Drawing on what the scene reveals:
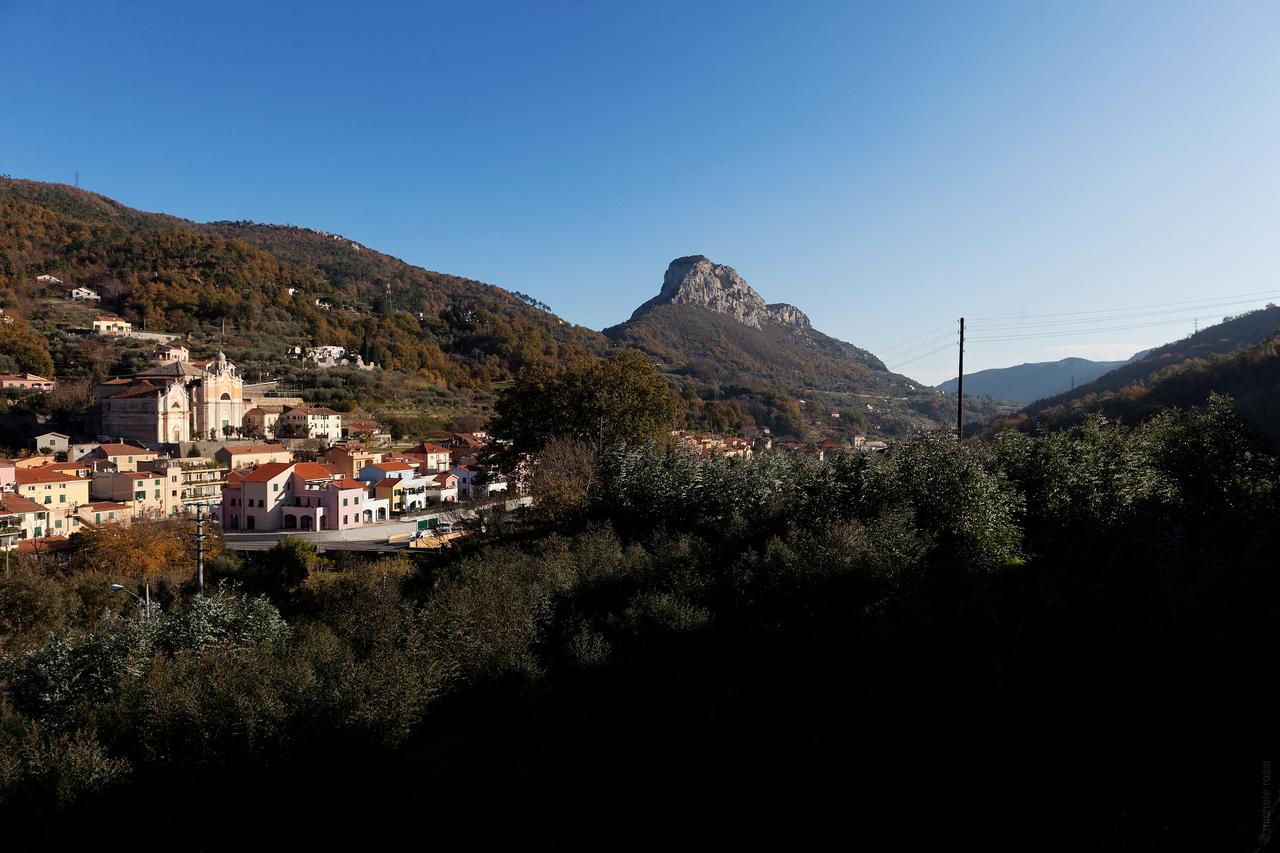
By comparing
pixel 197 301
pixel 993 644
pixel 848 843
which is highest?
pixel 197 301

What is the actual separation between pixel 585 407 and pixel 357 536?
15.0 m

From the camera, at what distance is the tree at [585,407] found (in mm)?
26609

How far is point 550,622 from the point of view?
11938 millimetres

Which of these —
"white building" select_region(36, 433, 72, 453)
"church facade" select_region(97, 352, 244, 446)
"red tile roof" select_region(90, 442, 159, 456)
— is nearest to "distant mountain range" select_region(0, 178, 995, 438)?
"church facade" select_region(97, 352, 244, 446)

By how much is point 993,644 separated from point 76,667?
13.1 metres

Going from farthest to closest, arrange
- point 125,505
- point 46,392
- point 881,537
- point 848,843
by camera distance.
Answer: point 46,392 → point 125,505 → point 881,537 → point 848,843

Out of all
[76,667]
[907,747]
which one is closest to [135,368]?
[76,667]

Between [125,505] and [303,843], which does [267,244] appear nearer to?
[125,505]

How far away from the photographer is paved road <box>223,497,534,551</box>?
29703 millimetres

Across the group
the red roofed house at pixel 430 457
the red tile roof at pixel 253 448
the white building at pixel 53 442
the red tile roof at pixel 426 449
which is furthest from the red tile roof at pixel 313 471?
the white building at pixel 53 442

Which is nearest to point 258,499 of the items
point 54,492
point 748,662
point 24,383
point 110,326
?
point 54,492

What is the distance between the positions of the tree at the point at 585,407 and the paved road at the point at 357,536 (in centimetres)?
332

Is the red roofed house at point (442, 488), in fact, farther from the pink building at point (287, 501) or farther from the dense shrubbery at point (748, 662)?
the dense shrubbery at point (748, 662)

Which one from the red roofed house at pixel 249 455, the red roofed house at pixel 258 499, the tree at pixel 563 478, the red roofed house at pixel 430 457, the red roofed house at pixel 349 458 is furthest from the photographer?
the red roofed house at pixel 430 457
